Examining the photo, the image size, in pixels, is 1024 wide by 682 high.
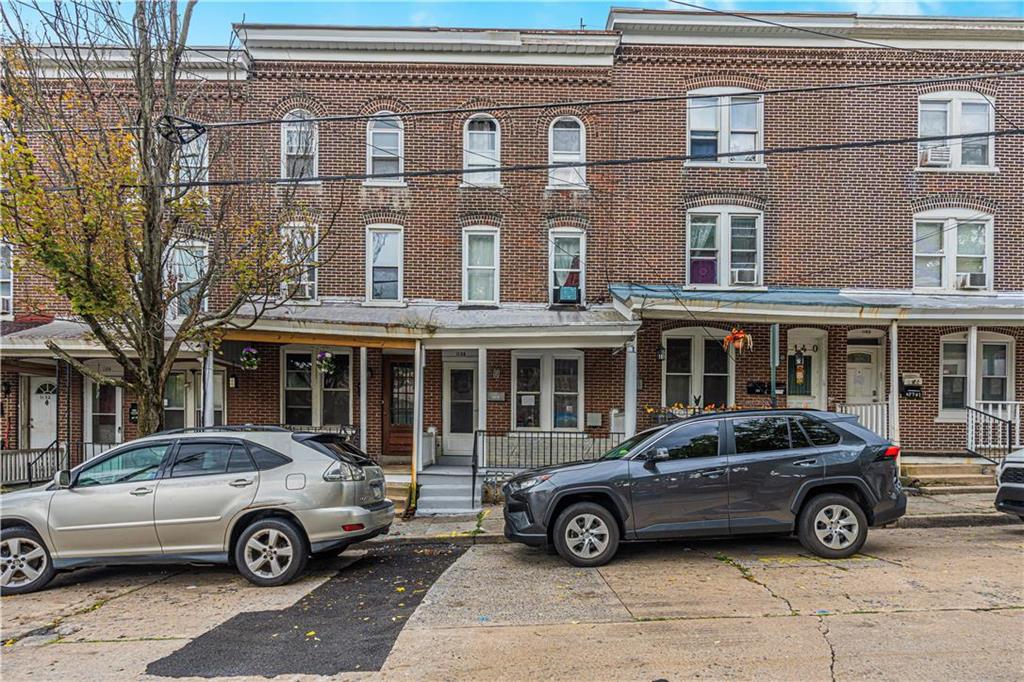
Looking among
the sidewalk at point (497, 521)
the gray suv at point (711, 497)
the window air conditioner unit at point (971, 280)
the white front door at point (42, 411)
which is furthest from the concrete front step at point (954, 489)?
the white front door at point (42, 411)

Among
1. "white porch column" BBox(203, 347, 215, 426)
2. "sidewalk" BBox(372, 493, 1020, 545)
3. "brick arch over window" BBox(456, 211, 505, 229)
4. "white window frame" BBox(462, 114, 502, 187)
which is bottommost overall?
"sidewalk" BBox(372, 493, 1020, 545)

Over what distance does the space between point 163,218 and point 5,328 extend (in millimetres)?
6440

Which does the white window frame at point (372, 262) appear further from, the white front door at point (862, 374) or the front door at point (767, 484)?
the white front door at point (862, 374)

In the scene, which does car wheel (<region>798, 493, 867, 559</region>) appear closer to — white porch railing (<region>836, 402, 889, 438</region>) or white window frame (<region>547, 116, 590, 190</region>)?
white porch railing (<region>836, 402, 889, 438</region>)

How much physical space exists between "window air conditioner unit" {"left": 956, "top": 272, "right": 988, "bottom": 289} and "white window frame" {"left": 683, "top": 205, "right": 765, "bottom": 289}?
4.17m

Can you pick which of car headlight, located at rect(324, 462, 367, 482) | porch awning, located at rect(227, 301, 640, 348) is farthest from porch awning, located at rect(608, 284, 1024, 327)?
car headlight, located at rect(324, 462, 367, 482)

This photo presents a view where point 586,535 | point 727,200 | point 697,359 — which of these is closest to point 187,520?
point 586,535

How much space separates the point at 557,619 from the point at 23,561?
5532 mm

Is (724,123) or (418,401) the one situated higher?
(724,123)

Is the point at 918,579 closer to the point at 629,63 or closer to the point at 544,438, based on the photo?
the point at 544,438

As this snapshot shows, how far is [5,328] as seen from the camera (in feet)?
38.9

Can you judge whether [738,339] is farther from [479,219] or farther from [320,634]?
[320,634]

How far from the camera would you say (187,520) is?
615 centimetres

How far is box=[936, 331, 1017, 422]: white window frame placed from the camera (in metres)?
12.4
